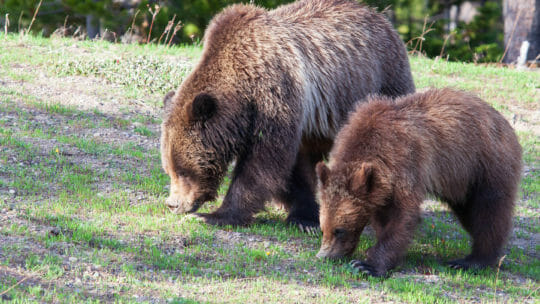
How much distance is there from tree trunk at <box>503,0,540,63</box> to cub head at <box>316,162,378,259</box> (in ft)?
39.1

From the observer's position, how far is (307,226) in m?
7.79

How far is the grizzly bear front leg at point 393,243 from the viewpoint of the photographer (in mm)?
6402

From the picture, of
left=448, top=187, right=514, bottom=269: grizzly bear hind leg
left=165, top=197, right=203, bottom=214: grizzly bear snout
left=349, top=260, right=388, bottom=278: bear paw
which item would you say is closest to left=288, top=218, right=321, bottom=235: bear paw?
left=165, top=197, right=203, bottom=214: grizzly bear snout

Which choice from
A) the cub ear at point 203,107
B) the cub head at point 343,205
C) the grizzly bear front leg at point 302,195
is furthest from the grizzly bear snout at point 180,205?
the cub head at point 343,205

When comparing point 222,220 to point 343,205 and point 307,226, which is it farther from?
point 343,205

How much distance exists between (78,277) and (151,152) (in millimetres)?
4186

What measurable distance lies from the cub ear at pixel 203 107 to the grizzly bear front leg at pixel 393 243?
6.84 ft

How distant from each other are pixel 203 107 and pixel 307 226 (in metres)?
1.76

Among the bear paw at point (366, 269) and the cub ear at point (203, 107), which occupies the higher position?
the cub ear at point (203, 107)

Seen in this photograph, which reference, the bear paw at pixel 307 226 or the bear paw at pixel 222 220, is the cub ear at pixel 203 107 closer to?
the bear paw at pixel 222 220

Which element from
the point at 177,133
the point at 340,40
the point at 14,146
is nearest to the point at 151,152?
the point at 14,146

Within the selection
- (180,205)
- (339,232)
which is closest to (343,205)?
(339,232)

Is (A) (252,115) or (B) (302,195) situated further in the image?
(B) (302,195)

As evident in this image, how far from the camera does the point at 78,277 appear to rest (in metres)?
5.68
